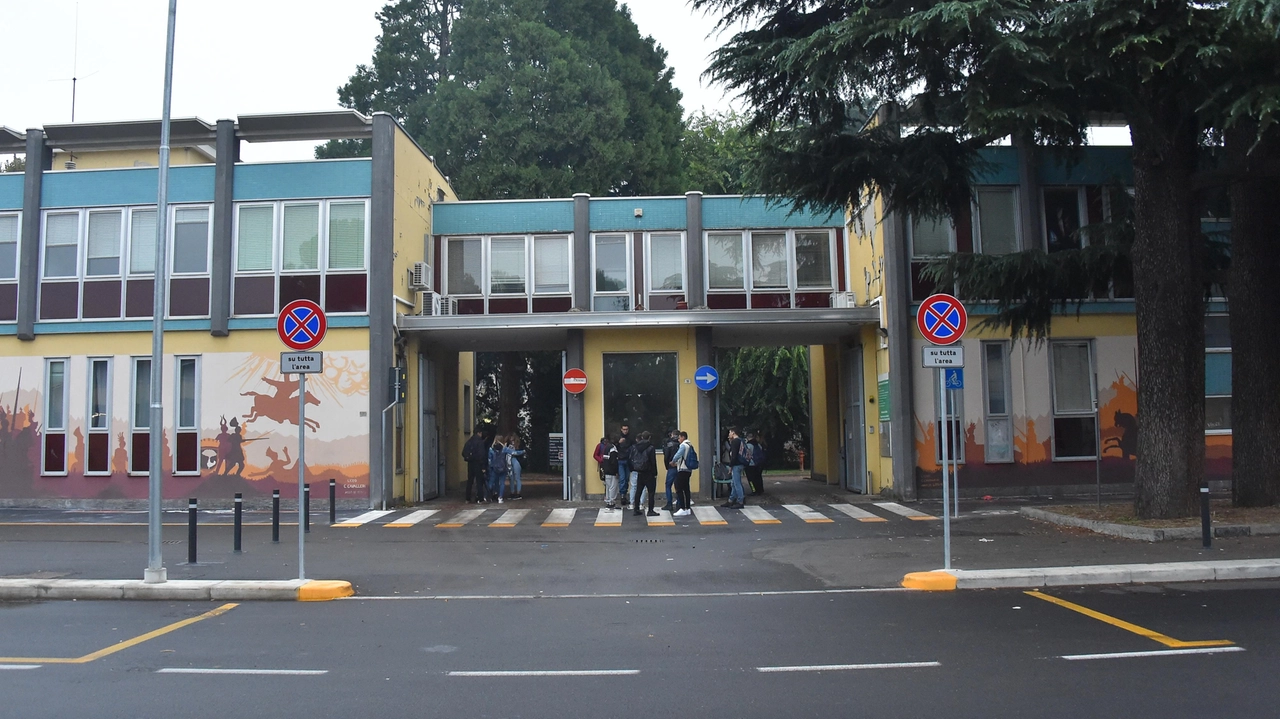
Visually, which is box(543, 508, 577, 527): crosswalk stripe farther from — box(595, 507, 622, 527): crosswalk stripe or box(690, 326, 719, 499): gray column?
box(690, 326, 719, 499): gray column

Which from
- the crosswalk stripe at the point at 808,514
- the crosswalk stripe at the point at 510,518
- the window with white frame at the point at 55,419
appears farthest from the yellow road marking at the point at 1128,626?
the window with white frame at the point at 55,419

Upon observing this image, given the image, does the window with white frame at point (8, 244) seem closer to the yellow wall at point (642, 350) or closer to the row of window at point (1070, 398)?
the yellow wall at point (642, 350)

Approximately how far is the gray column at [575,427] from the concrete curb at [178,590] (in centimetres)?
1224

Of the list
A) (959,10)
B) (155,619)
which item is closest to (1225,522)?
(959,10)

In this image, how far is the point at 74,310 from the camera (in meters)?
22.8

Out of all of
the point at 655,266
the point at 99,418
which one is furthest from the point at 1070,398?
the point at 99,418

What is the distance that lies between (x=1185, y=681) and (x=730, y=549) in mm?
8263

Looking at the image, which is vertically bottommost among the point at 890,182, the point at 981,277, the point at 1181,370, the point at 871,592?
the point at 871,592

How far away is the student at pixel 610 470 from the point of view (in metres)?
21.0

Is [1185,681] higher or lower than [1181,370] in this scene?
lower

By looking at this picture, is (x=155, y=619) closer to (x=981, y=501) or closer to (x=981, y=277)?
(x=981, y=277)

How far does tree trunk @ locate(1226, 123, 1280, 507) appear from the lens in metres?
15.8

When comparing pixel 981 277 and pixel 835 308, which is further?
pixel 835 308

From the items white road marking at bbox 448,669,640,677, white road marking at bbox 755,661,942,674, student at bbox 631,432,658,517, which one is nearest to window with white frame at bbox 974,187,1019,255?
student at bbox 631,432,658,517
